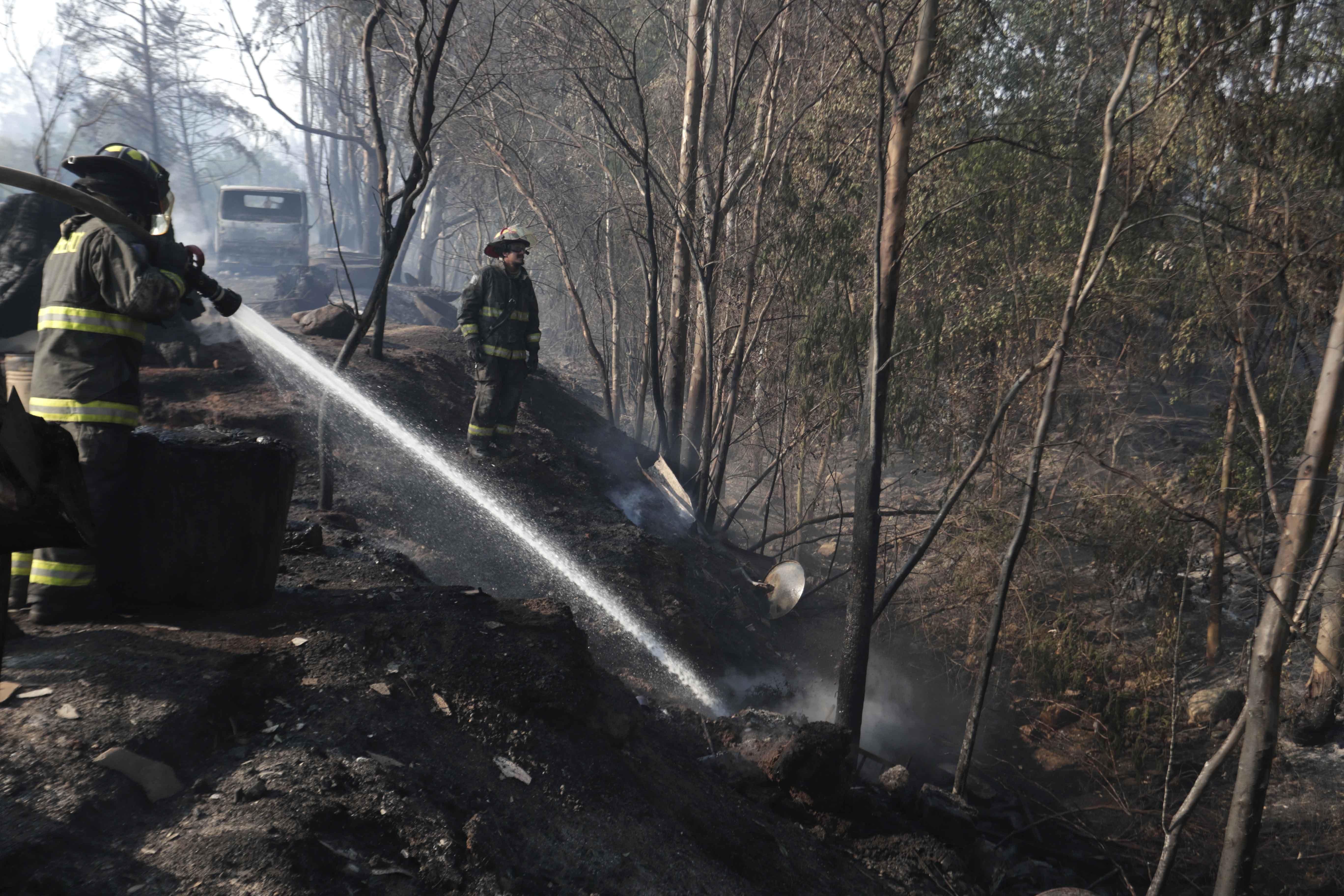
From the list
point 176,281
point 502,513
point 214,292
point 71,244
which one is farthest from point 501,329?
point 71,244

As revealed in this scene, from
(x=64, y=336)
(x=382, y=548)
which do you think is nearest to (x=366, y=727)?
(x=64, y=336)

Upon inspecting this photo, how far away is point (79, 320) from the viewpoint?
337 cm

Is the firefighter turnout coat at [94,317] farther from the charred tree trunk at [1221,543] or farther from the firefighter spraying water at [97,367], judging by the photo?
the charred tree trunk at [1221,543]

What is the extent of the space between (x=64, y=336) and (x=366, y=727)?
2074 mm

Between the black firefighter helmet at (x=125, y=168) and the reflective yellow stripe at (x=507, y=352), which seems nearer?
→ the black firefighter helmet at (x=125, y=168)

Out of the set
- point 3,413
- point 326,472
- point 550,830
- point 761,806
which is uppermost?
point 3,413

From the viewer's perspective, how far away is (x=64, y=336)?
11.1 ft

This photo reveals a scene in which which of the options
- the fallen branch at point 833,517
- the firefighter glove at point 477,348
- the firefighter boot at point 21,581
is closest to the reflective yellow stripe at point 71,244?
the firefighter boot at point 21,581

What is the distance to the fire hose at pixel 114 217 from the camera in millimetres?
2188

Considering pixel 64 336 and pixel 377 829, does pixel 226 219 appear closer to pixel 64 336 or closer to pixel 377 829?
pixel 64 336

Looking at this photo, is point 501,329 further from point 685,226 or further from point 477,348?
point 685,226

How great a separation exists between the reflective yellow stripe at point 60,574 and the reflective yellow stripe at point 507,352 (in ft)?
14.0

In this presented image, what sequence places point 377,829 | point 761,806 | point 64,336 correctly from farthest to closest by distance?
point 761,806 → point 64,336 → point 377,829

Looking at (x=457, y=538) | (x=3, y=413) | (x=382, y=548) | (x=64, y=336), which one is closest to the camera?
(x=3, y=413)
